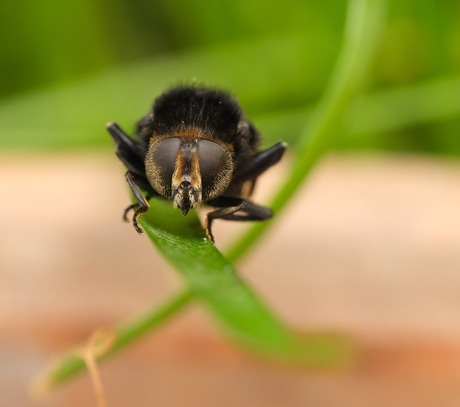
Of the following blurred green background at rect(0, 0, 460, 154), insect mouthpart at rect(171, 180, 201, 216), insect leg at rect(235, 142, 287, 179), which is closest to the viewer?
insect mouthpart at rect(171, 180, 201, 216)

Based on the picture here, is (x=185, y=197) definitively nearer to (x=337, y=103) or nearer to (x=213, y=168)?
(x=213, y=168)

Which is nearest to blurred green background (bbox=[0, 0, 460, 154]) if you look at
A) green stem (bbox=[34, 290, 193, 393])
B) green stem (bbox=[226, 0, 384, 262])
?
green stem (bbox=[226, 0, 384, 262])

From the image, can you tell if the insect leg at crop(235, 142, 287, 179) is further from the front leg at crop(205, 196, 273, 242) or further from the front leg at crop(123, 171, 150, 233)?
the front leg at crop(123, 171, 150, 233)

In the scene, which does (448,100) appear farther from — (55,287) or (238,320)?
(238,320)

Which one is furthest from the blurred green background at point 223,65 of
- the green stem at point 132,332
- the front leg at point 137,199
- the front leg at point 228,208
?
the front leg at point 137,199

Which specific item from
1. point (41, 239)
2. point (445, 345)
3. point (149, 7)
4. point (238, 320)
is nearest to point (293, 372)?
point (445, 345)

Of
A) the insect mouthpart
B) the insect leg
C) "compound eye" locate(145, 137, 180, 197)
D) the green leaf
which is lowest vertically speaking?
the green leaf

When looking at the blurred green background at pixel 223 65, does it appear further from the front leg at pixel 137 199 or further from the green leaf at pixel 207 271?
the green leaf at pixel 207 271
